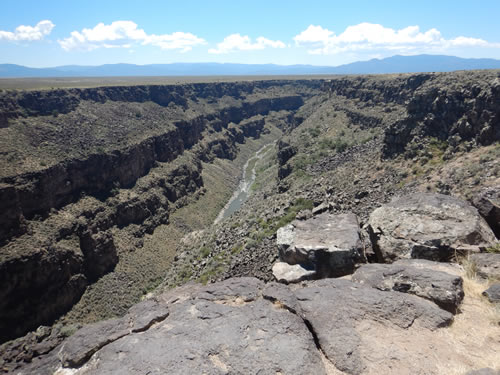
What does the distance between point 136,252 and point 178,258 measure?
904cm

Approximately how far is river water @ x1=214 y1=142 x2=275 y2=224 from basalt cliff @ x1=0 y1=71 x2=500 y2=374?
6.79 feet

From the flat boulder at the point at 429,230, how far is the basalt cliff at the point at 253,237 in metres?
0.06

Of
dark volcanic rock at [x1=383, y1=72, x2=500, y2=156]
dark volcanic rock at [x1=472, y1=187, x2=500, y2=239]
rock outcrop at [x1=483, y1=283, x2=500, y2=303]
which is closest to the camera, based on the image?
rock outcrop at [x1=483, y1=283, x2=500, y2=303]

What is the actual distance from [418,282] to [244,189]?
7809 centimetres

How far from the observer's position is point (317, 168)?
164 feet

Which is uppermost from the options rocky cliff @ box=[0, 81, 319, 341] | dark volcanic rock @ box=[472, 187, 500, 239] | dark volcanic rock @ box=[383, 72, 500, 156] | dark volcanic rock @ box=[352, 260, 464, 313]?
dark volcanic rock @ box=[383, 72, 500, 156]

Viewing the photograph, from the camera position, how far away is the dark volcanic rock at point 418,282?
802 cm

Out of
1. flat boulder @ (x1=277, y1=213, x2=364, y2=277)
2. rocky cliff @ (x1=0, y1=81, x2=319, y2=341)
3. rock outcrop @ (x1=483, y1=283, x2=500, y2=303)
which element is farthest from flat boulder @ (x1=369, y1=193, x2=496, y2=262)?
rocky cliff @ (x1=0, y1=81, x2=319, y2=341)

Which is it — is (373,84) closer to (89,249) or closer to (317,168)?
(317,168)

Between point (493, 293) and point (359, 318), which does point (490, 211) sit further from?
point (359, 318)

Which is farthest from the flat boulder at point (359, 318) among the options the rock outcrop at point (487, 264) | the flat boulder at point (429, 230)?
the flat boulder at point (429, 230)

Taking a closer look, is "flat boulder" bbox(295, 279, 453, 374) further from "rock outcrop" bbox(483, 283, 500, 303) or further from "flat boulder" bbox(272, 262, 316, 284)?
"flat boulder" bbox(272, 262, 316, 284)

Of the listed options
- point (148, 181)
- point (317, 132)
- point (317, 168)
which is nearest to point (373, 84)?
point (317, 132)

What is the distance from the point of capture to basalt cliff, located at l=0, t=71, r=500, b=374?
23.0 ft
